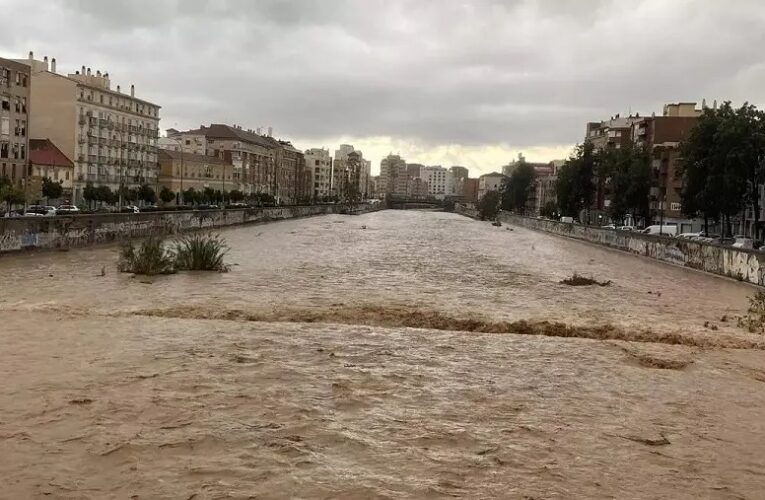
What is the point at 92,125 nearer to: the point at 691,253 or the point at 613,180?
the point at 613,180

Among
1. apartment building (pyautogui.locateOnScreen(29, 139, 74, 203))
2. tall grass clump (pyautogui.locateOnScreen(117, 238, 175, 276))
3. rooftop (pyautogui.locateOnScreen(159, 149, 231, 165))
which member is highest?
rooftop (pyautogui.locateOnScreen(159, 149, 231, 165))

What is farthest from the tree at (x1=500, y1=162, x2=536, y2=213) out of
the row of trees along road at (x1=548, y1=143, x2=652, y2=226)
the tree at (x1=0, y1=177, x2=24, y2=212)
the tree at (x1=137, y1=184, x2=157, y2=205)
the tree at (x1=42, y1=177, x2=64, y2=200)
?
the tree at (x1=0, y1=177, x2=24, y2=212)

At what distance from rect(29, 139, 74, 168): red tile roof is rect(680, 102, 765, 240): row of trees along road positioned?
7395 centimetres

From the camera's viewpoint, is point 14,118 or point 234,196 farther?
point 234,196

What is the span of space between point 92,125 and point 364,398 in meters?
105

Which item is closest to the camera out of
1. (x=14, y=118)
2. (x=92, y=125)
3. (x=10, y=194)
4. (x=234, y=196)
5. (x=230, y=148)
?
(x=10, y=194)

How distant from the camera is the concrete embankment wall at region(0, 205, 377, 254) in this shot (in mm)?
37281

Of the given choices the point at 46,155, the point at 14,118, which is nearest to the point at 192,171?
the point at 46,155

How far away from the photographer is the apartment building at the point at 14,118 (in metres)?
80.6

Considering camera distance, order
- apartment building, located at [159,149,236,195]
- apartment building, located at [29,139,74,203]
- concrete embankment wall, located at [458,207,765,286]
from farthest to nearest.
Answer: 1. apartment building, located at [159,149,236,195]
2. apartment building, located at [29,139,74,203]
3. concrete embankment wall, located at [458,207,765,286]

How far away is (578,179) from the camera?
385ft

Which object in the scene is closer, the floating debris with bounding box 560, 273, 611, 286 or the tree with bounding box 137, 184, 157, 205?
the floating debris with bounding box 560, 273, 611, 286

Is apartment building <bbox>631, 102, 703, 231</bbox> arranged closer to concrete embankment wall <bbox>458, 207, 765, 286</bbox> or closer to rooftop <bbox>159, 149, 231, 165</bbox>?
concrete embankment wall <bbox>458, 207, 765, 286</bbox>

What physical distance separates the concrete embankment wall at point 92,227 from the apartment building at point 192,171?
50981mm
